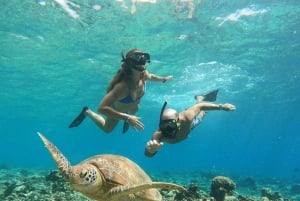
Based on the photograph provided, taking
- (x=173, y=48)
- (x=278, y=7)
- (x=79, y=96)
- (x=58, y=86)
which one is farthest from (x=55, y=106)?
(x=278, y=7)

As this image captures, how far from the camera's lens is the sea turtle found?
3.67m

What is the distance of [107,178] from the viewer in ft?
14.3

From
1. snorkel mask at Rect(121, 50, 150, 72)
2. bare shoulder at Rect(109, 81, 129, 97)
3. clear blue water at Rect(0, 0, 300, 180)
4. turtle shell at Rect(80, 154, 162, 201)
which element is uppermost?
clear blue water at Rect(0, 0, 300, 180)

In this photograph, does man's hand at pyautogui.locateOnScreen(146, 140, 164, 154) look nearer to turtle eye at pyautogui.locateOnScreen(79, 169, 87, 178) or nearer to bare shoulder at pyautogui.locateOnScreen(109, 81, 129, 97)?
bare shoulder at pyautogui.locateOnScreen(109, 81, 129, 97)

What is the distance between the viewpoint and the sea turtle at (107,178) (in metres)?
3.67

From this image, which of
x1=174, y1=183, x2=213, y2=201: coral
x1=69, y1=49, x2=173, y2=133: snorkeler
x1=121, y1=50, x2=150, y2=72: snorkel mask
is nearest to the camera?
x1=69, y1=49, x2=173, y2=133: snorkeler

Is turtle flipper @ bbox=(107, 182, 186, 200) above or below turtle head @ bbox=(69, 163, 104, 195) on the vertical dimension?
below

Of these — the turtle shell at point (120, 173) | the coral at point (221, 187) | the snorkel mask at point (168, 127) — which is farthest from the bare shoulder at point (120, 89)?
the coral at point (221, 187)

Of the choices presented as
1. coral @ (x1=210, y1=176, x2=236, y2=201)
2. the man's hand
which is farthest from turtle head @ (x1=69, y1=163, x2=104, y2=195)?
coral @ (x1=210, y1=176, x2=236, y2=201)

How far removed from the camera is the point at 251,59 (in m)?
28.3

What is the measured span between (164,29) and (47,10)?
792cm

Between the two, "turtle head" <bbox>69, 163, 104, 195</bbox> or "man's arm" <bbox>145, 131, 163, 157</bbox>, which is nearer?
"turtle head" <bbox>69, 163, 104, 195</bbox>

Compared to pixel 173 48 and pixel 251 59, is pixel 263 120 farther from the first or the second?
pixel 173 48

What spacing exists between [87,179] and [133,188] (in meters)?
0.60
